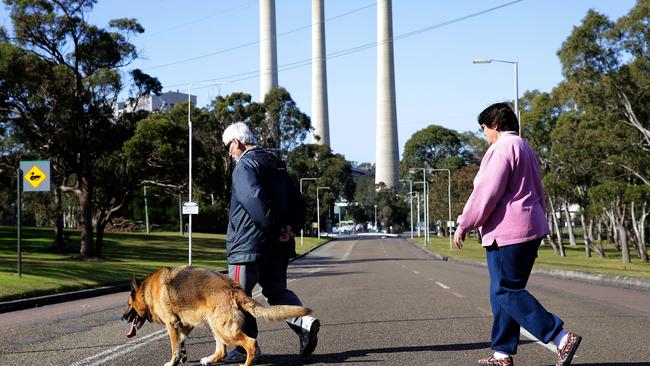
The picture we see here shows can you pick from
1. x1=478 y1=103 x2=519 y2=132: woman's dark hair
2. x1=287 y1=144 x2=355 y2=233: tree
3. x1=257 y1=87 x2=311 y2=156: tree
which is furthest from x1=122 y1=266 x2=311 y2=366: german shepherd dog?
x1=287 y1=144 x2=355 y2=233: tree

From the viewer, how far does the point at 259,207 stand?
22.0ft

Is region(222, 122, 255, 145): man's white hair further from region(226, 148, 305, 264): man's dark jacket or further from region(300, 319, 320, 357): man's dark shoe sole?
region(300, 319, 320, 357): man's dark shoe sole

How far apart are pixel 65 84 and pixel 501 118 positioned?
30270 mm

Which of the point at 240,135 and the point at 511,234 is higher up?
the point at 240,135

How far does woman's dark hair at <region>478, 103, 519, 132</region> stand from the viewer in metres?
6.07

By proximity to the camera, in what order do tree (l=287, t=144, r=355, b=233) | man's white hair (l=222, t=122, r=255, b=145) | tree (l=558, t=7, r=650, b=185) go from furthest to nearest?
tree (l=287, t=144, r=355, b=233) < tree (l=558, t=7, r=650, b=185) < man's white hair (l=222, t=122, r=255, b=145)

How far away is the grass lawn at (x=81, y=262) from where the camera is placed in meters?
19.0

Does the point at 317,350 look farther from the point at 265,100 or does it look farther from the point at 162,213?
the point at 162,213

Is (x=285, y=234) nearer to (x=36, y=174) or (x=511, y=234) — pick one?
(x=511, y=234)

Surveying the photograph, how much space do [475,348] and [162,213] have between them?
80346mm

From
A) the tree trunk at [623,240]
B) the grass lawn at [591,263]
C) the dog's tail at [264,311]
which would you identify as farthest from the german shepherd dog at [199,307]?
the tree trunk at [623,240]

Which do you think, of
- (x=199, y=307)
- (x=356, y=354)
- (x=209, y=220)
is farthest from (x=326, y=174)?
(x=199, y=307)

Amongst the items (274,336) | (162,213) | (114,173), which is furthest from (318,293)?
(162,213)

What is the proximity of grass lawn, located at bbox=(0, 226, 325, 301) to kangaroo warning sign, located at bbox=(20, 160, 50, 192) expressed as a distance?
7.68 ft
